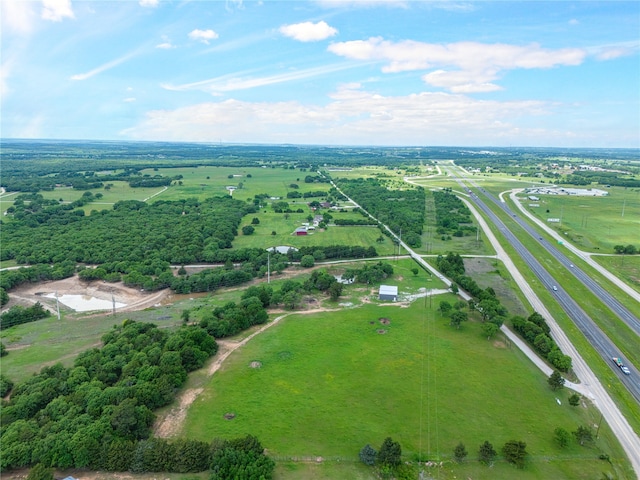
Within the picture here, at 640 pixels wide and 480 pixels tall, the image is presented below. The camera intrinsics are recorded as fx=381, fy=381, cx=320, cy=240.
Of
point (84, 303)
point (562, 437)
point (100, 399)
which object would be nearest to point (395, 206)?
point (84, 303)

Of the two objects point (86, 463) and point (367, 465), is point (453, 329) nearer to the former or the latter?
point (367, 465)

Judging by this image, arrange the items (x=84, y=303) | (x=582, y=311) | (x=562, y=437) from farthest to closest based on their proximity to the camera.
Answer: (x=84, y=303), (x=582, y=311), (x=562, y=437)

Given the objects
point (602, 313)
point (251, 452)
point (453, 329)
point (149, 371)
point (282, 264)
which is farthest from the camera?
point (282, 264)

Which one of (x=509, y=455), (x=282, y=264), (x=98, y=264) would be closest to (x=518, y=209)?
(x=282, y=264)

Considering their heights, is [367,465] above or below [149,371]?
below

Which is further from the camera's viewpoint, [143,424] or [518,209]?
[518,209]

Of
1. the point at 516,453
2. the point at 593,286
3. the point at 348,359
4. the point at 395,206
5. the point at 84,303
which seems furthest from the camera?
the point at 395,206

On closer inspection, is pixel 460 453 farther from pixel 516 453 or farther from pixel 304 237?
pixel 304 237
